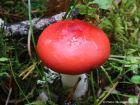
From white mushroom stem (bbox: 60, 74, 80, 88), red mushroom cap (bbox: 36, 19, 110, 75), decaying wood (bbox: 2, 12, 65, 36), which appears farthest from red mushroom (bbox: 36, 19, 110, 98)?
decaying wood (bbox: 2, 12, 65, 36)

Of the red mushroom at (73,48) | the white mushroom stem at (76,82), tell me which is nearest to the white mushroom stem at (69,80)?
the white mushroom stem at (76,82)

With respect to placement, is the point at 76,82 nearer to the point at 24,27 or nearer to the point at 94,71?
the point at 94,71

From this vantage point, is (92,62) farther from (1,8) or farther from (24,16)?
(1,8)

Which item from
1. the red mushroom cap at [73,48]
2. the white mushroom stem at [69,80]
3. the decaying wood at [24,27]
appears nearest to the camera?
the red mushroom cap at [73,48]

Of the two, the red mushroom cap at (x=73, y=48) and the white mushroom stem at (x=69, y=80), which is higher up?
the red mushroom cap at (x=73, y=48)

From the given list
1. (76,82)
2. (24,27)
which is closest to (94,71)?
(76,82)

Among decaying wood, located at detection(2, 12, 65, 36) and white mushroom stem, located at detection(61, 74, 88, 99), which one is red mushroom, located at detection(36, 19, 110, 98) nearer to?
white mushroom stem, located at detection(61, 74, 88, 99)

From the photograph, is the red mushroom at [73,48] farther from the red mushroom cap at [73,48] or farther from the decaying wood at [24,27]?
the decaying wood at [24,27]

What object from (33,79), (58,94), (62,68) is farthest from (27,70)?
(62,68)
